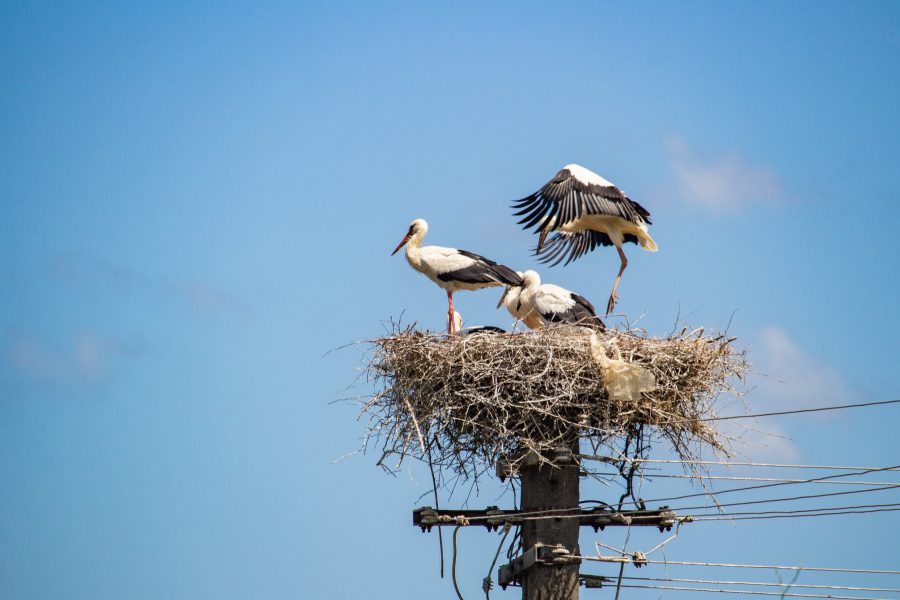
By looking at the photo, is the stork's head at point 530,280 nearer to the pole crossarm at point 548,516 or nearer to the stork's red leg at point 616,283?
the stork's red leg at point 616,283

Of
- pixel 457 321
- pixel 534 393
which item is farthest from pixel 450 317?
pixel 534 393

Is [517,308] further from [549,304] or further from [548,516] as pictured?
[548,516]

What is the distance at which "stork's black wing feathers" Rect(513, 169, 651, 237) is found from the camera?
459 inches

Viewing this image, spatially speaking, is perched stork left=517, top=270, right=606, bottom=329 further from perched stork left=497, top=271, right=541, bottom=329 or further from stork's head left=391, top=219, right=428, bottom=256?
stork's head left=391, top=219, right=428, bottom=256

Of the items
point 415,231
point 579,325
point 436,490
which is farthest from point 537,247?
point 436,490

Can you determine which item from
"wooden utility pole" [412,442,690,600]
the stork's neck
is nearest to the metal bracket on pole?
"wooden utility pole" [412,442,690,600]

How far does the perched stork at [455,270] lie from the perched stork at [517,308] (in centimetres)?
10

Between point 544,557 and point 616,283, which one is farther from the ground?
point 616,283

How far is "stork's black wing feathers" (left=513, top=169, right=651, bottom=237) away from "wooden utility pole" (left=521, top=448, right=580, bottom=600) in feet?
11.8

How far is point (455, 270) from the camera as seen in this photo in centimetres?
1225

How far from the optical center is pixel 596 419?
28.3ft

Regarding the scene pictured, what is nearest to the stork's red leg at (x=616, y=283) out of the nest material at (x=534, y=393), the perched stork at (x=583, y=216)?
the perched stork at (x=583, y=216)

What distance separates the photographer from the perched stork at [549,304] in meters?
10.9

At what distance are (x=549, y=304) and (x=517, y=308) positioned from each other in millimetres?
655
